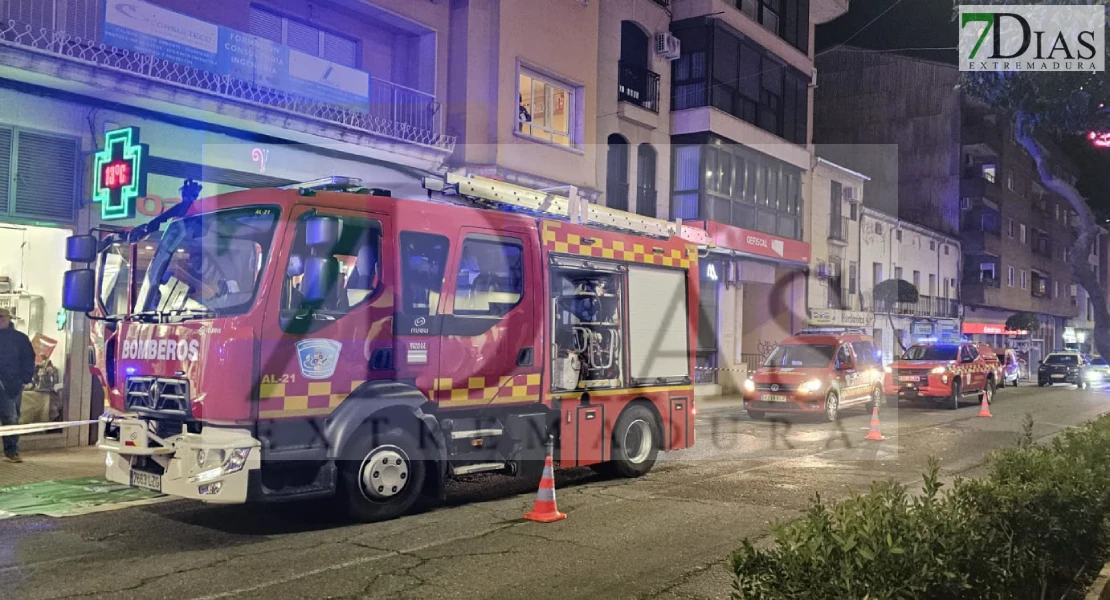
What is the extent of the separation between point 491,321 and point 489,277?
47 cm

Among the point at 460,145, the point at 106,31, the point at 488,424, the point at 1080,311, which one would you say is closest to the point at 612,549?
the point at 488,424

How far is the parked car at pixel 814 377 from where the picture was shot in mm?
17953

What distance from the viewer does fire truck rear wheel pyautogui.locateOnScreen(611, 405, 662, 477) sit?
10617mm

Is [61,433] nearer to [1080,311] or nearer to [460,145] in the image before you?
[460,145]

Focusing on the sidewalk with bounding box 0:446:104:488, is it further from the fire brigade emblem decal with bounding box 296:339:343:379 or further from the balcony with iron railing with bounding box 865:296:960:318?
the balcony with iron railing with bounding box 865:296:960:318

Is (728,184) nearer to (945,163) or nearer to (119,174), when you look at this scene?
(119,174)

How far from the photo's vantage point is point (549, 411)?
9609 millimetres

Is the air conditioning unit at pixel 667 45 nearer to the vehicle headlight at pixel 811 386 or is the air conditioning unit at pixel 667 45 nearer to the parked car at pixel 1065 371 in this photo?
the vehicle headlight at pixel 811 386

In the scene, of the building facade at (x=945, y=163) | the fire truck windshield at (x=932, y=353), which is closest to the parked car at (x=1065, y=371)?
the building facade at (x=945, y=163)

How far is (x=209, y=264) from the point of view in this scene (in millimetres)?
7633

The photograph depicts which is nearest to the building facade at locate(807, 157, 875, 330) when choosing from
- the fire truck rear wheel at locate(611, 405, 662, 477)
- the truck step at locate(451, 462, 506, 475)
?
the fire truck rear wheel at locate(611, 405, 662, 477)

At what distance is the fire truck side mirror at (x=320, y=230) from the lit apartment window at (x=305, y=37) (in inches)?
350

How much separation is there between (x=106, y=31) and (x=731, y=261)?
19.2 meters

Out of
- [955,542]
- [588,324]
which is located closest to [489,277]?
[588,324]
